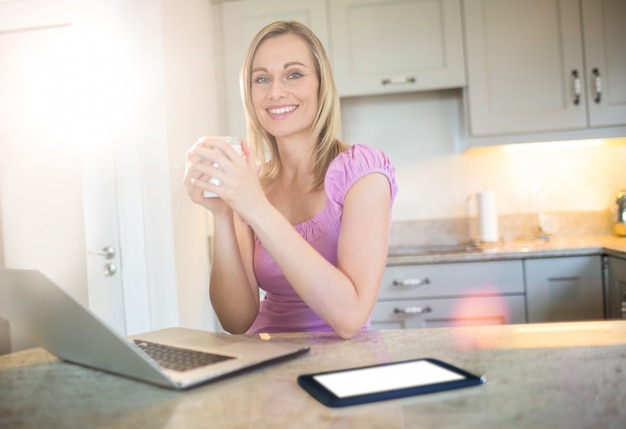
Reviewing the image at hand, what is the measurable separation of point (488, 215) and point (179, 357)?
2.30 metres

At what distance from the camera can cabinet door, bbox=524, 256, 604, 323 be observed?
7.97 feet

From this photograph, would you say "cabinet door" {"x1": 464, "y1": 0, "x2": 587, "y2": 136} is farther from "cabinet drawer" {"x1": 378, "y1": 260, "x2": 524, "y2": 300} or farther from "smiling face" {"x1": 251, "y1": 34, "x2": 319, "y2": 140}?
"smiling face" {"x1": 251, "y1": 34, "x2": 319, "y2": 140}

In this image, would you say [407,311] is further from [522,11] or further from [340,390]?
[340,390]

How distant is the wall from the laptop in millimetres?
2288

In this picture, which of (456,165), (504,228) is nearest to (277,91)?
(456,165)

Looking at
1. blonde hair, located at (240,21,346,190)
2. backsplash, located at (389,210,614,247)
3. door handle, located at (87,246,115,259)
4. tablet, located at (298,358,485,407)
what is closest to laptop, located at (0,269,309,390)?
tablet, located at (298,358,485,407)

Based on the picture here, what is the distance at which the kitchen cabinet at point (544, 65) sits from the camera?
8.62 feet

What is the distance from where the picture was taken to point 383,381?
2.17 ft

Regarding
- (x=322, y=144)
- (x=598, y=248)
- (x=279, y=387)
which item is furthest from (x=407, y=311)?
(x=279, y=387)

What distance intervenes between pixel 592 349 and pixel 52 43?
2.07 m

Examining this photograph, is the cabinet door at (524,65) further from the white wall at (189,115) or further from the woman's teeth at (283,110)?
the woman's teeth at (283,110)

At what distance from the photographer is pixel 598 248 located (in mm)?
2426

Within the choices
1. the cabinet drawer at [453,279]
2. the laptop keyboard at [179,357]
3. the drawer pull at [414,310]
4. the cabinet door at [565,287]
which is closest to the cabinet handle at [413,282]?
the cabinet drawer at [453,279]

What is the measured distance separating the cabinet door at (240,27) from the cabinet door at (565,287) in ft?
4.63
